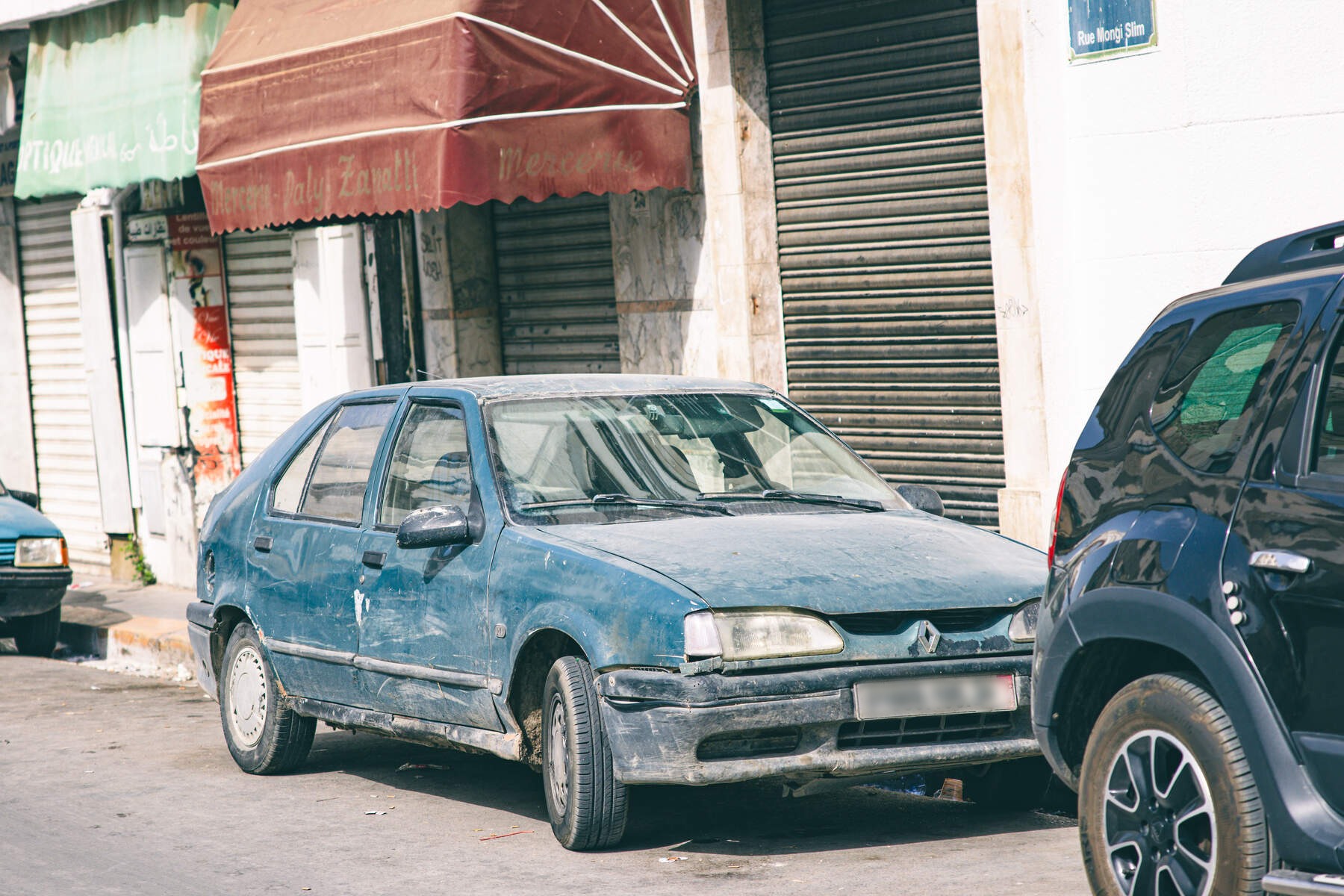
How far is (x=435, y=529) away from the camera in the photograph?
6.43 meters

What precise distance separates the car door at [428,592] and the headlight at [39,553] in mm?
6461

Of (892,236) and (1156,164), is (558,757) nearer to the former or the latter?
(1156,164)

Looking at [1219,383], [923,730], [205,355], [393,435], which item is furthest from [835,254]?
[205,355]

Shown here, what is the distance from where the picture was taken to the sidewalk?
12.5 meters

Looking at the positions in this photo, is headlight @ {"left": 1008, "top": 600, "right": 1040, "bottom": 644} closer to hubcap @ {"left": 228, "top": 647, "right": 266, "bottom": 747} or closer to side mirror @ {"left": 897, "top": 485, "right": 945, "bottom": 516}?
side mirror @ {"left": 897, "top": 485, "right": 945, "bottom": 516}

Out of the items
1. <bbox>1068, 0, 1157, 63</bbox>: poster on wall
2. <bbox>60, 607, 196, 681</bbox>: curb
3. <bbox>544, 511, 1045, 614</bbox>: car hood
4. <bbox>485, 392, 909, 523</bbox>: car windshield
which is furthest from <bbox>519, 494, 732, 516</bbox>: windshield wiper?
<bbox>60, 607, 196, 681</bbox>: curb

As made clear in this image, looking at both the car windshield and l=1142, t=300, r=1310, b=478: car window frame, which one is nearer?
l=1142, t=300, r=1310, b=478: car window frame

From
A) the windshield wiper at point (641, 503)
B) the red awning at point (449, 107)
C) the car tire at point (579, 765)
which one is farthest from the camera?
the red awning at point (449, 107)

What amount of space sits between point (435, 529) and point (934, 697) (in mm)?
1852

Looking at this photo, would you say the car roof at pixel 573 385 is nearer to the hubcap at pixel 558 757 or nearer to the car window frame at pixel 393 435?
the car window frame at pixel 393 435

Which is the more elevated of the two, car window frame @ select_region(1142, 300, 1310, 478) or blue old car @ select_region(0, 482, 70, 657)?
car window frame @ select_region(1142, 300, 1310, 478)

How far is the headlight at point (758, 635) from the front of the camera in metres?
5.55

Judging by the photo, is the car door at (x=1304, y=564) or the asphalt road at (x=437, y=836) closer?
the car door at (x=1304, y=564)

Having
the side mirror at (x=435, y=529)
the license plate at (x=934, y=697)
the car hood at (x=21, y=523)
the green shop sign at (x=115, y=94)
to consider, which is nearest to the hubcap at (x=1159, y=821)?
the license plate at (x=934, y=697)
